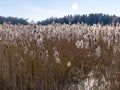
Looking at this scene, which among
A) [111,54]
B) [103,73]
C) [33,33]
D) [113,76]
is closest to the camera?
[113,76]

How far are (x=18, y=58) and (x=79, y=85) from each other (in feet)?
2.89

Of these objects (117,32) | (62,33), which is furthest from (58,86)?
(62,33)

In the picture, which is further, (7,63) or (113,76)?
(7,63)

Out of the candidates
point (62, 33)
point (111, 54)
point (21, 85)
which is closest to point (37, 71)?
point (21, 85)

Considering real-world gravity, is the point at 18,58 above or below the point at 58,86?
above

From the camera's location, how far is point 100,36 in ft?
20.9

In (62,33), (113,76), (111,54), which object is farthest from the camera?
(62,33)

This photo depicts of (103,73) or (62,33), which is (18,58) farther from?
(62,33)

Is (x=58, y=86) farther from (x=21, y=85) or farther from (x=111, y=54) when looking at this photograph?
(x=111, y=54)

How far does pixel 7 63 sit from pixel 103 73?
1227 mm

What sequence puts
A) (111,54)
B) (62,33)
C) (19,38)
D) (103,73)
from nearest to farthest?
A: 1. (103,73)
2. (111,54)
3. (19,38)
4. (62,33)

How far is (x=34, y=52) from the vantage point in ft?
15.0

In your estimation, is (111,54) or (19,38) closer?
(111,54)

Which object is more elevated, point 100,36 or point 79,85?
point 100,36
